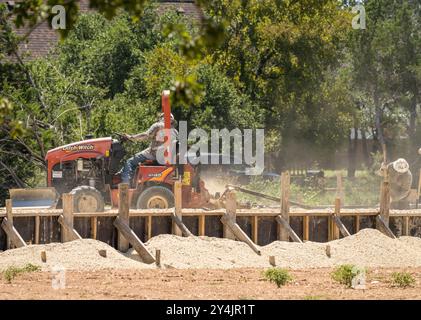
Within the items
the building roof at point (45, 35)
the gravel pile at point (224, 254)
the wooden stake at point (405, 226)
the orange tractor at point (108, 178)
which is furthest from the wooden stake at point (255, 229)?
the building roof at point (45, 35)

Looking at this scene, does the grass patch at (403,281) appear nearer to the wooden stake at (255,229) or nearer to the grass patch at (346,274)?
the grass patch at (346,274)

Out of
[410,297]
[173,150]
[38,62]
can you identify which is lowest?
[410,297]

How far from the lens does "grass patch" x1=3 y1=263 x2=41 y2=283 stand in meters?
21.4

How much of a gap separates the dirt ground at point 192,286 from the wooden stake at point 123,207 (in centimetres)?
216

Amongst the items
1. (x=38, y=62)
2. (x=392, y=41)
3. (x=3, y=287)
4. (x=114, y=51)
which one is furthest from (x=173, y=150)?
(x=392, y=41)

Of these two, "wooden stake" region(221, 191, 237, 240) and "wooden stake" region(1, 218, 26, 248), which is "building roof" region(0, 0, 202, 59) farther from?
"wooden stake" region(1, 218, 26, 248)

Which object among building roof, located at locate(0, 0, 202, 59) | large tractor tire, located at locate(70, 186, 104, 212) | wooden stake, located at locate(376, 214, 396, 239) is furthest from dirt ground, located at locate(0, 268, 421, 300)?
building roof, located at locate(0, 0, 202, 59)

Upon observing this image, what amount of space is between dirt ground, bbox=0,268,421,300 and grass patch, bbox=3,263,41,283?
11 centimetres

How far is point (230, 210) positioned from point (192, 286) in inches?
219

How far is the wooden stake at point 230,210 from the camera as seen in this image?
2628 cm

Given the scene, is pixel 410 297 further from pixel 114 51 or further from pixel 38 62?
pixel 114 51
